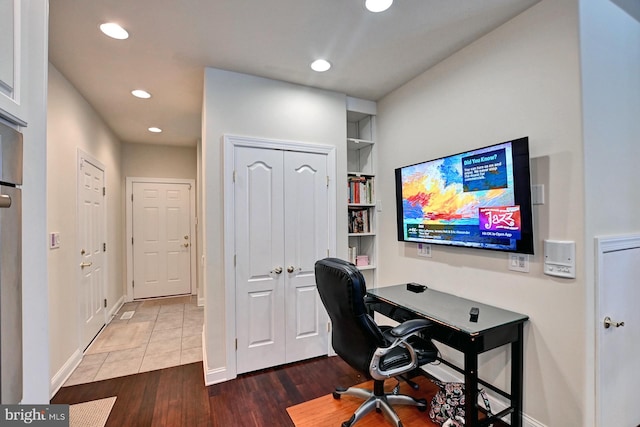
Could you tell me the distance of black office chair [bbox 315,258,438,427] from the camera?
1688 mm

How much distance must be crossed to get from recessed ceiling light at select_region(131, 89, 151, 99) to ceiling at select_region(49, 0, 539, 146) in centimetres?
5

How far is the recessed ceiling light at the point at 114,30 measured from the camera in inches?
75.9

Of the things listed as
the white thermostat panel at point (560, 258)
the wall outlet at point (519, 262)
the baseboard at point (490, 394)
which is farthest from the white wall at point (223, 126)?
the white thermostat panel at point (560, 258)

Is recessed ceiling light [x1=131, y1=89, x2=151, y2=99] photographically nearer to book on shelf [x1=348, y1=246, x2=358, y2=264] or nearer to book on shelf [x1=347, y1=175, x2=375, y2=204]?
book on shelf [x1=347, y1=175, x2=375, y2=204]

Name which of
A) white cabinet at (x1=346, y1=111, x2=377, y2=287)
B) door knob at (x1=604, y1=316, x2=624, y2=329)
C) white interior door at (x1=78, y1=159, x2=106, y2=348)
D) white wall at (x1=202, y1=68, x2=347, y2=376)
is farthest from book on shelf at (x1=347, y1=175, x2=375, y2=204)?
white interior door at (x1=78, y1=159, x2=106, y2=348)

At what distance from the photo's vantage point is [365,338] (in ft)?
5.70

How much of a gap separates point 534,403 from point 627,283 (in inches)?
36.5

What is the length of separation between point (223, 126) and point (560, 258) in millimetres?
2581

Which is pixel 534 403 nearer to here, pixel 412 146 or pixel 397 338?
pixel 397 338

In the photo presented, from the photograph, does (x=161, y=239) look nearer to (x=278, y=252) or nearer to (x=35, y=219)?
(x=278, y=252)

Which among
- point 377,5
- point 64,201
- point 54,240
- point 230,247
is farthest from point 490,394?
point 64,201

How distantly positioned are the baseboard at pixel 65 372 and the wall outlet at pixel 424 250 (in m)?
3.22

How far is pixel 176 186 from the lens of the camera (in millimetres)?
5191

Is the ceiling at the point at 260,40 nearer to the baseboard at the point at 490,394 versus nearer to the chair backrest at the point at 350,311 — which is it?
the chair backrest at the point at 350,311
